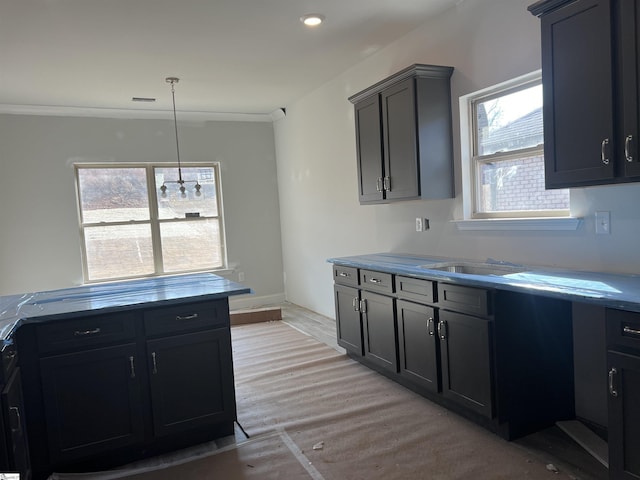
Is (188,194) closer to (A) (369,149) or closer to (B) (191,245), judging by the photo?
(B) (191,245)

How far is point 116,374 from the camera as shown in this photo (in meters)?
2.38

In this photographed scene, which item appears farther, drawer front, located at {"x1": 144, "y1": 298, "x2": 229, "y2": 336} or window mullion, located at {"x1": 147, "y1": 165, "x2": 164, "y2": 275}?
window mullion, located at {"x1": 147, "y1": 165, "x2": 164, "y2": 275}

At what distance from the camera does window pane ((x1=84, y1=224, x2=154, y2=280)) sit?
18.5 feet

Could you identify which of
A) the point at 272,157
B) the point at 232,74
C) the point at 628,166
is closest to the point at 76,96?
the point at 232,74

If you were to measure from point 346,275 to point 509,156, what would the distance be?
1544 millimetres

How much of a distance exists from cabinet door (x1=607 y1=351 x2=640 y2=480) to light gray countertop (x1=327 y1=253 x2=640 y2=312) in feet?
0.75

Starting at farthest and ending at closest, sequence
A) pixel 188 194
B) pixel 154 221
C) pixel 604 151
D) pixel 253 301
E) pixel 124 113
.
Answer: pixel 253 301 → pixel 188 194 → pixel 154 221 → pixel 124 113 → pixel 604 151

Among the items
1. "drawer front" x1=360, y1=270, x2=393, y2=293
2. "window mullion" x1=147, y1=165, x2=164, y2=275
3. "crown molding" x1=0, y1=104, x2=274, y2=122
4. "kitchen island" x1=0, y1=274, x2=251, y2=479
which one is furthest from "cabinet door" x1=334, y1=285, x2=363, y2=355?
"crown molding" x1=0, y1=104, x2=274, y2=122

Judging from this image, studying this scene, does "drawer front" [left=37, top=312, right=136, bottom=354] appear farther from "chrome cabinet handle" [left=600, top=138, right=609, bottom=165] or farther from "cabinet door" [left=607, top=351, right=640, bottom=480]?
"chrome cabinet handle" [left=600, top=138, right=609, bottom=165]

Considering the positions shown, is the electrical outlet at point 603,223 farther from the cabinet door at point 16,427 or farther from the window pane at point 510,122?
the cabinet door at point 16,427

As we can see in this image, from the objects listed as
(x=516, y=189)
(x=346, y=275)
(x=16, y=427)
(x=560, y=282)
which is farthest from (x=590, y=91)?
(x=16, y=427)

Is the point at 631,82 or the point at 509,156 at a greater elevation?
the point at 631,82

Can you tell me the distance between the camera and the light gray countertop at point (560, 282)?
1.88 m

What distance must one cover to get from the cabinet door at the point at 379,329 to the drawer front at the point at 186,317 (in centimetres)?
122
